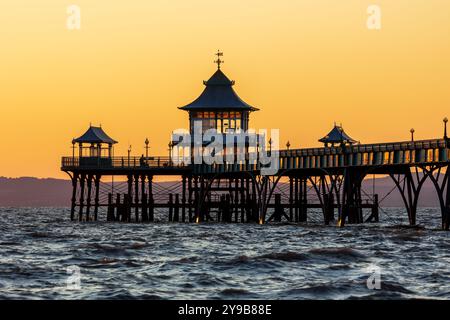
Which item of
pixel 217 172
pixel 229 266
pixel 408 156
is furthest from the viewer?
pixel 217 172

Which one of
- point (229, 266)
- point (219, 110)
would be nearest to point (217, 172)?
point (219, 110)

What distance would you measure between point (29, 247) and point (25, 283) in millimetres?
22202

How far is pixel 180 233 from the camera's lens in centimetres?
8031

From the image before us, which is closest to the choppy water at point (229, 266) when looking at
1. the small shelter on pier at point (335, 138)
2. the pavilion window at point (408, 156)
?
the pavilion window at point (408, 156)

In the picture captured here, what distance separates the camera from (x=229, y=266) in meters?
48.0

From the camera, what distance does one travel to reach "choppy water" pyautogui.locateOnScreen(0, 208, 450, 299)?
1494 inches

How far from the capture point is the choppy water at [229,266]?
124ft

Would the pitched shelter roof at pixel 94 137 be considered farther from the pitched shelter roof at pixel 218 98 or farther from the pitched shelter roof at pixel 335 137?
the pitched shelter roof at pixel 335 137

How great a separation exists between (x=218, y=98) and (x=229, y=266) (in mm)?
69083

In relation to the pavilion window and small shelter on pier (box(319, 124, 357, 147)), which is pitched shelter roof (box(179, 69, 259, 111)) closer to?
small shelter on pier (box(319, 124, 357, 147))

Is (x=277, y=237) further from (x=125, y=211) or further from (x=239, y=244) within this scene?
(x=125, y=211)

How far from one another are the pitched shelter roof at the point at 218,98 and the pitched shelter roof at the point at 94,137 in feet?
28.2

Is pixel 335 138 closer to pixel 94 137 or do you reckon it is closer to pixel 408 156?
pixel 94 137
